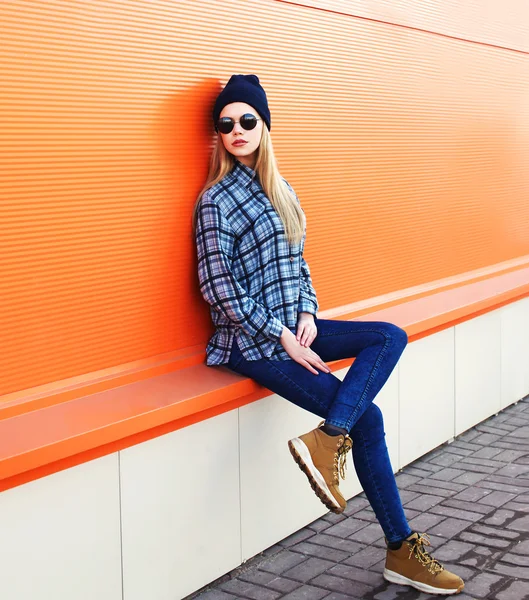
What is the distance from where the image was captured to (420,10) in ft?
17.1

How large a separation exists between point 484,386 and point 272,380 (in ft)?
8.59

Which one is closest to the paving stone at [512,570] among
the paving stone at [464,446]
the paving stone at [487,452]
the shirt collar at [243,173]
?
the paving stone at [487,452]

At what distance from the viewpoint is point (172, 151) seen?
3.47 meters

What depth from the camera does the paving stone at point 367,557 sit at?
144 inches

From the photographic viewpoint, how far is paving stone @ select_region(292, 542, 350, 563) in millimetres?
3735

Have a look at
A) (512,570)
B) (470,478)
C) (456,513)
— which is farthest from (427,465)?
(512,570)

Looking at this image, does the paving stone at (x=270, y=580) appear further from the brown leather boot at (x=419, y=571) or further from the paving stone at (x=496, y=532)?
the paving stone at (x=496, y=532)

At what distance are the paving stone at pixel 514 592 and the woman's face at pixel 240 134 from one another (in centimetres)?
203

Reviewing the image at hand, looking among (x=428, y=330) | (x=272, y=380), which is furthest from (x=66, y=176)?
(x=428, y=330)

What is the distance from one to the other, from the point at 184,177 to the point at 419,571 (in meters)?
1.84

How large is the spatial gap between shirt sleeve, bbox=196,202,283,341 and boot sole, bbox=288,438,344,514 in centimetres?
48

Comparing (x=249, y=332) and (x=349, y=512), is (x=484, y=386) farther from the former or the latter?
(x=249, y=332)

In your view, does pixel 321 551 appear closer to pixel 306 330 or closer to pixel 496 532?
pixel 496 532

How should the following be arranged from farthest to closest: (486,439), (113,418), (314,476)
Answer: (486,439) → (314,476) → (113,418)
